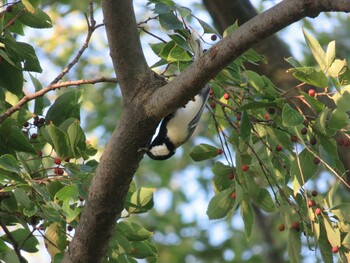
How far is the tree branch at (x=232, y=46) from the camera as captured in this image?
5.73 feet

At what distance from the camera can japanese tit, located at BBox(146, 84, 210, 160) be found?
2.87 metres

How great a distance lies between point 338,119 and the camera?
2.08 metres

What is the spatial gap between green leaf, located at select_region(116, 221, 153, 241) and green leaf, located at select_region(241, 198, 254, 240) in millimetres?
326

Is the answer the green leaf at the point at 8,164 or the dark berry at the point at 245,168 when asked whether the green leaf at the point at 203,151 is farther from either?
the green leaf at the point at 8,164

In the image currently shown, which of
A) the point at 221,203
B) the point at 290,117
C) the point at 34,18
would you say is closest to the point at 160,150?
the point at 221,203

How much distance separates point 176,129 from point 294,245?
868mm

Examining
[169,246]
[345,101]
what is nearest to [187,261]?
[169,246]

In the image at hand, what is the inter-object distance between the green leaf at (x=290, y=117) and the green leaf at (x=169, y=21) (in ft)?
1.32

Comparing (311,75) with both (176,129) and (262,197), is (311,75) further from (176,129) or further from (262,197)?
(176,129)

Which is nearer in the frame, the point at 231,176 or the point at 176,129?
the point at 231,176

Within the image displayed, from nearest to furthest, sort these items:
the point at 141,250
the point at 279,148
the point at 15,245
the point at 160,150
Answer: the point at 15,245 < the point at 141,250 < the point at 279,148 < the point at 160,150

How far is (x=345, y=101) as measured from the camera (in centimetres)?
206

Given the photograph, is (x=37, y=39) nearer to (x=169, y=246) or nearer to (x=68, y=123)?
(x=169, y=246)

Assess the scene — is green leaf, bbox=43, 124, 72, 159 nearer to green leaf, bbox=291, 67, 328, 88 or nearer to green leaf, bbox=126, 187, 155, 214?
green leaf, bbox=126, 187, 155, 214
